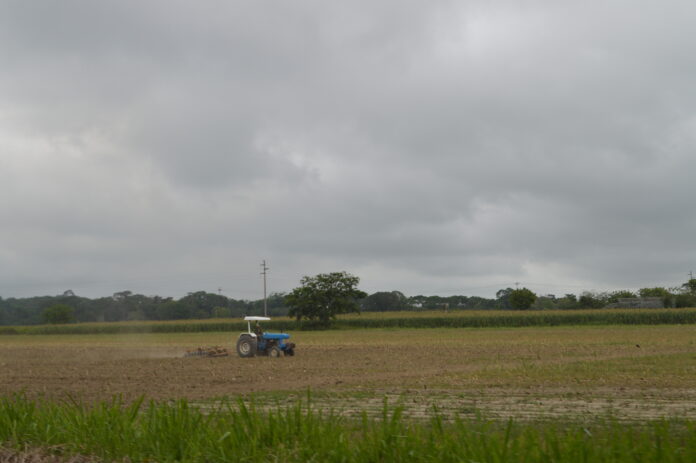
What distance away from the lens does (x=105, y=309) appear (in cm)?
10081

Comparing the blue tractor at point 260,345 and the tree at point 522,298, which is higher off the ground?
the tree at point 522,298

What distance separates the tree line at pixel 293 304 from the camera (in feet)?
279

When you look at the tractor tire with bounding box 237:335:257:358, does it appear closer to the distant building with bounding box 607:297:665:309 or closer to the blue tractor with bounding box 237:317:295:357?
the blue tractor with bounding box 237:317:295:357

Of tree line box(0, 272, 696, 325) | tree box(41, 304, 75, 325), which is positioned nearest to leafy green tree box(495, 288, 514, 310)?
tree line box(0, 272, 696, 325)

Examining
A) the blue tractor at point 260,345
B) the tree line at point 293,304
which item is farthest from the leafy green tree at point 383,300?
the blue tractor at point 260,345

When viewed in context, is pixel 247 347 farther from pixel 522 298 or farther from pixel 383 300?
pixel 383 300

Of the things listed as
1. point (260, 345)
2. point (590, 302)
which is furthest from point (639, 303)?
point (260, 345)

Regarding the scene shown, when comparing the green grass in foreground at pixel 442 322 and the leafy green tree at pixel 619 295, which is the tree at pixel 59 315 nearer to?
the green grass in foreground at pixel 442 322

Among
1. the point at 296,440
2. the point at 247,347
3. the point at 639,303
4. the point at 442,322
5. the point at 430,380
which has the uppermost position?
the point at 639,303

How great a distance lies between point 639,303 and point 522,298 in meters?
17.1

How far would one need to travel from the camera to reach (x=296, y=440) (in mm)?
6859

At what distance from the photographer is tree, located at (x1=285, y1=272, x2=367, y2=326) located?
8438 centimetres

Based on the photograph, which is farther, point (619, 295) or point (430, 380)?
point (619, 295)

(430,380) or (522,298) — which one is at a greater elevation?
(522,298)
